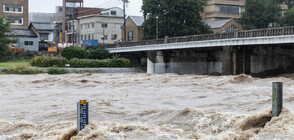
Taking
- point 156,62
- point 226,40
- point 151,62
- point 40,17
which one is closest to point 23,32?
point 151,62

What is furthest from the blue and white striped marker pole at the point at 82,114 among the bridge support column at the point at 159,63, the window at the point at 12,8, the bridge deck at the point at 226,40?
the window at the point at 12,8

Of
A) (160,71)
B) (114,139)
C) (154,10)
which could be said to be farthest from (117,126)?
(154,10)

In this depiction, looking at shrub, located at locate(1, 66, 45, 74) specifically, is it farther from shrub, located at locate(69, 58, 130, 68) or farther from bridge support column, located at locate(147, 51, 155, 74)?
bridge support column, located at locate(147, 51, 155, 74)

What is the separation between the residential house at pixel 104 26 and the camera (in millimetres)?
91312

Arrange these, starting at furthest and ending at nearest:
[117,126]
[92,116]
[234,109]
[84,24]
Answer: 1. [84,24]
2. [234,109]
3. [92,116]
4. [117,126]

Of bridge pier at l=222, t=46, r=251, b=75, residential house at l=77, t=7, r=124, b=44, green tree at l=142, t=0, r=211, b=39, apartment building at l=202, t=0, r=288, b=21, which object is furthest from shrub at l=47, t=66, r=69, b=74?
apartment building at l=202, t=0, r=288, b=21

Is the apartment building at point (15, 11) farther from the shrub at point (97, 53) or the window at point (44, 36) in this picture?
the shrub at point (97, 53)

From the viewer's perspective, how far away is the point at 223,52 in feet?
147

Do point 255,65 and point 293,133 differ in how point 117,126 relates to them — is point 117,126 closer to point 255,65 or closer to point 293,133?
point 293,133

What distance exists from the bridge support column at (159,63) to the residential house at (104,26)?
34161 mm

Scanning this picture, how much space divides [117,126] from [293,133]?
13.6 ft

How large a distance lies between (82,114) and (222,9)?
9323 centimetres

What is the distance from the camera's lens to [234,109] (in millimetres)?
14711

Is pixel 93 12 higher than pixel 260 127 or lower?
higher
